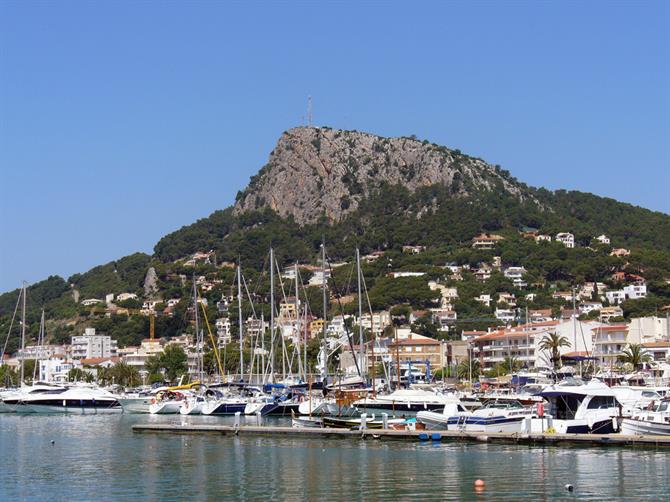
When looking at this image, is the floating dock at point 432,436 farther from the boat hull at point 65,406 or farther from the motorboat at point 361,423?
the boat hull at point 65,406

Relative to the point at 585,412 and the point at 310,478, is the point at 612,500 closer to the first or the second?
the point at 310,478

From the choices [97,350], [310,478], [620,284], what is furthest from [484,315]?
[310,478]

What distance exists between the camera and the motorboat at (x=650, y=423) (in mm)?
49906

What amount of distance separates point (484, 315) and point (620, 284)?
26.4m

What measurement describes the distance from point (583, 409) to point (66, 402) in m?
52.9

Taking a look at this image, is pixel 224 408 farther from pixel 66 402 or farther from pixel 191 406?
pixel 66 402

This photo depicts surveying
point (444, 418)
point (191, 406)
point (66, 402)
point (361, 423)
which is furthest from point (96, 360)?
point (444, 418)

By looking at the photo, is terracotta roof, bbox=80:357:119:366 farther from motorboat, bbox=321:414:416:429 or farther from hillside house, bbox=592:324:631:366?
motorboat, bbox=321:414:416:429

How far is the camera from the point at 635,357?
103812mm

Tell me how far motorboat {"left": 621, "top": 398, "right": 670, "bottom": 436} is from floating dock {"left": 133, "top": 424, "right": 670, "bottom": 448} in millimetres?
1651

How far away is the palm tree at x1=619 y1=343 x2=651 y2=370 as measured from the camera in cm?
10444

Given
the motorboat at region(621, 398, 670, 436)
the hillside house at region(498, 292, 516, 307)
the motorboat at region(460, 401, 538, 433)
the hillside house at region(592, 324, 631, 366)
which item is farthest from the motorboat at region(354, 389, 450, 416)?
the hillside house at region(498, 292, 516, 307)

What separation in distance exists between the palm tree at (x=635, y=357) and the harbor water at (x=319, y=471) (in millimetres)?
56534

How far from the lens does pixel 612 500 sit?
119 feet
